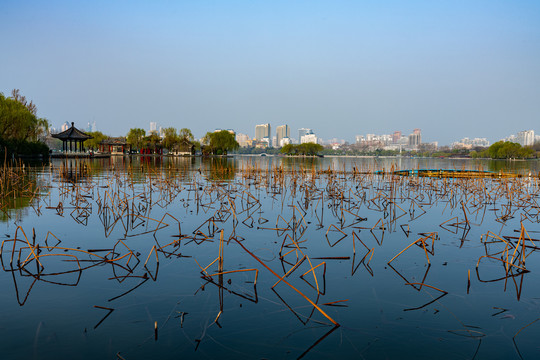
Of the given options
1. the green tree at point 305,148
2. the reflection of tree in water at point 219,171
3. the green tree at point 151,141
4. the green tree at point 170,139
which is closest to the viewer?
the reflection of tree in water at point 219,171

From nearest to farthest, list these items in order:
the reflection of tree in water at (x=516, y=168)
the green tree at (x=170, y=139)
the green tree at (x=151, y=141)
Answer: the reflection of tree in water at (x=516, y=168)
the green tree at (x=151, y=141)
the green tree at (x=170, y=139)

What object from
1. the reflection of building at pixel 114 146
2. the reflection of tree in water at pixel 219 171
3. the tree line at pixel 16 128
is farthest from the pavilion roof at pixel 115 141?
the reflection of tree in water at pixel 219 171

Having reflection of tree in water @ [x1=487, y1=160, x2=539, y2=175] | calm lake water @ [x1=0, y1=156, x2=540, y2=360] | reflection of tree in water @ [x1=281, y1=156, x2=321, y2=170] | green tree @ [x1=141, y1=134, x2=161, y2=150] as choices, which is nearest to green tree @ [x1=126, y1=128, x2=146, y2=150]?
Result: green tree @ [x1=141, y1=134, x2=161, y2=150]

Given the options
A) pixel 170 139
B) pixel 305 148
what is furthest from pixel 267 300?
pixel 305 148

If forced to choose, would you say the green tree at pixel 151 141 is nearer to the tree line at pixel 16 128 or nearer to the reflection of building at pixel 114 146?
the reflection of building at pixel 114 146

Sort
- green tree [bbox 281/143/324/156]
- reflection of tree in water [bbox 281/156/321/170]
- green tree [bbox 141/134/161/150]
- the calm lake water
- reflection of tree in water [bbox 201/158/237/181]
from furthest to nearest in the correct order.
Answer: green tree [bbox 281/143/324/156] < green tree [bbox 141/134/161/150] < reflection of tree in water [bbox 281/156/321/170] < reflection of tree in water [bbox 201/158/237/181] < the calm lake water

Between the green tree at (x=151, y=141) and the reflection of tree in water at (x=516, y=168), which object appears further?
the green tree at (x=151, y=141)

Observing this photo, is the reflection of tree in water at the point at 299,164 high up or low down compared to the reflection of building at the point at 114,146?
down

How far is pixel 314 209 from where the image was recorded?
42.8 ft

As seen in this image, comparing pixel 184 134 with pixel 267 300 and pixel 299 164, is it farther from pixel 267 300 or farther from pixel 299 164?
pixel 267 300

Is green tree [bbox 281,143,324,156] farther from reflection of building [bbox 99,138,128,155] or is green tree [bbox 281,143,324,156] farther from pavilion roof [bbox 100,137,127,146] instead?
reflection of building [bbox 99,138,128,155]

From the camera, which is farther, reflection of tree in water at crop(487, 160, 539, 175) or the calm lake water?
reflection of tree in water at crop(487, 160, 539, 175)

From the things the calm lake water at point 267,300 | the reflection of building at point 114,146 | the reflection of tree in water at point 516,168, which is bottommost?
the calm lake water at point 267,300

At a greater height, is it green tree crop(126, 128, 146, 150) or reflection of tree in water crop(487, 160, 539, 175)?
green tree crop(126, 128, 146, 150)
